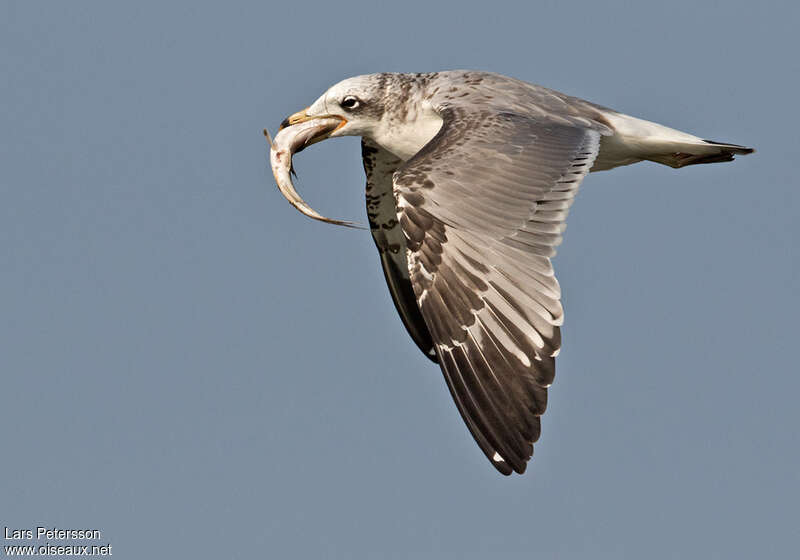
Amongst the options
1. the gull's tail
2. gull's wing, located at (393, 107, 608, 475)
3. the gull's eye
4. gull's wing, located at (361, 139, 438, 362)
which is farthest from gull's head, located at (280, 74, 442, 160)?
the gull's tail

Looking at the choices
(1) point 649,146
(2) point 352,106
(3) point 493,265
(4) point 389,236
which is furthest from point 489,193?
(4) point 389,236

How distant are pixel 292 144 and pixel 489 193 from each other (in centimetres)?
241

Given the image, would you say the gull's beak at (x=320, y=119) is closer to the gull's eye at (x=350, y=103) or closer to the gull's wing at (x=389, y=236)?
the gull's eye at (x=350, y=103)

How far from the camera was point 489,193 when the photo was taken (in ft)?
32.1

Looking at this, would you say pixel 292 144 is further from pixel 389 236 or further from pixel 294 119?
pixel 389 236

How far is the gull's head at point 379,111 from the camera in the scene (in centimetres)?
1162

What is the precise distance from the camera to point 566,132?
10.6 m

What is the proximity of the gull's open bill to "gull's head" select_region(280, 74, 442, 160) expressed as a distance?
1.4 inches

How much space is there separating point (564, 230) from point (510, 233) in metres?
0.37

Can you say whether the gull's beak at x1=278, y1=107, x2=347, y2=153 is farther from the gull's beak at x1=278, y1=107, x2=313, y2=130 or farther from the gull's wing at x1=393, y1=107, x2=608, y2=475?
the gull's wing at x1=393, y1=107, x2=608, y2=475

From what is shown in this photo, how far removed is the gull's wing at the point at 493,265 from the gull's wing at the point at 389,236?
230 cm

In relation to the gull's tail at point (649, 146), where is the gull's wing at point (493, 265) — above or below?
below

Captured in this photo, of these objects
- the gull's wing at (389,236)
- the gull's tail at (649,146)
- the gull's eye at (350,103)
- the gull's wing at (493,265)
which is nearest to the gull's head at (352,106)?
the gull's eye at (350,103)

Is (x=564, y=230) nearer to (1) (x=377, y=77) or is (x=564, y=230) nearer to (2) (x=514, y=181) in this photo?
(2) (x=514, y=181)
